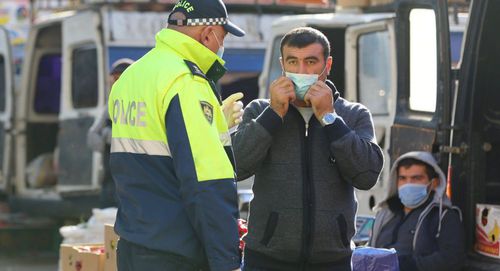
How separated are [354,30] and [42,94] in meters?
5.15

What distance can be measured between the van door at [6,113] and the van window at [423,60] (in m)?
6.90

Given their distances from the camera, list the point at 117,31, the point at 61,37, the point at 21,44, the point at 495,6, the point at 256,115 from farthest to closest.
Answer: the point at 21,44 → the point at 61,37 → the point at 117,31 → the point at 495,6 → the point at 256,115

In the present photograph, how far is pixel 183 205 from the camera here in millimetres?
4434

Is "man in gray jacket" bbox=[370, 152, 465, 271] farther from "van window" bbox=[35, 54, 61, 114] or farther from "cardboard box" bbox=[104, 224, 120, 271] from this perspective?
"van window" bbox=[35, 54, 61, 114]

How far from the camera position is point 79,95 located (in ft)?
40.8

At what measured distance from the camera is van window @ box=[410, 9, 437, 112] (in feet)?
23.7

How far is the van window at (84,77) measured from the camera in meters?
12.1

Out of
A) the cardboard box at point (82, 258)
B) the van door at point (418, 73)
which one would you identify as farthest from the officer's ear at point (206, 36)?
the van door at point (418, 73)

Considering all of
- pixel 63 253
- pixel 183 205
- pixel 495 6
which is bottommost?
pixel 63 253

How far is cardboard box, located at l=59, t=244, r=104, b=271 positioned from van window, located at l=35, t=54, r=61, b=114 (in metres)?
7.17

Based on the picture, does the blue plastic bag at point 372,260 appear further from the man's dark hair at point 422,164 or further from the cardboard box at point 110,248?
the man's dark hair at point 422,164

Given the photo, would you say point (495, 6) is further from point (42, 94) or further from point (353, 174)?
point (42, 94)

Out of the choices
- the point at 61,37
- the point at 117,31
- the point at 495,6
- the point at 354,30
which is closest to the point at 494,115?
the point at 495,6

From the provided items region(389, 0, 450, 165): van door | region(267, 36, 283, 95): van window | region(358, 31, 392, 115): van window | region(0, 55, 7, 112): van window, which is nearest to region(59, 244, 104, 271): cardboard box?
region(389, 0, 450, 165): van door
